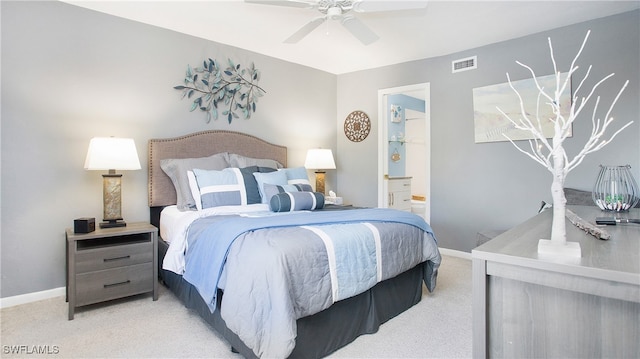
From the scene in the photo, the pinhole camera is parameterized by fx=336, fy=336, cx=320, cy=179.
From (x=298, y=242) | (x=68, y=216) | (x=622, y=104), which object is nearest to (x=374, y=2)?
(x=298, y=242)

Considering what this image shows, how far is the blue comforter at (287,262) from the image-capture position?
162 cm

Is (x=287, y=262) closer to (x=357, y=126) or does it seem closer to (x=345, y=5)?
(x=345, y=5)

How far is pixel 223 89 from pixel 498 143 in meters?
3.23

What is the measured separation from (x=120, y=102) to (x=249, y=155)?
1.42 metres

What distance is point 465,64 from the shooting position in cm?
Answer: 407

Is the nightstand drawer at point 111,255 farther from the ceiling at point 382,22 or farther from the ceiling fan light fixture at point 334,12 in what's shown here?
the ceiling fan light fixture at point 334,12

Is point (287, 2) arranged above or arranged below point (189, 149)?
above

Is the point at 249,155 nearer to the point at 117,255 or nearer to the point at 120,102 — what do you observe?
the point at 120,102

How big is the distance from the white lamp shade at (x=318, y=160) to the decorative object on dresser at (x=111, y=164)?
216cm

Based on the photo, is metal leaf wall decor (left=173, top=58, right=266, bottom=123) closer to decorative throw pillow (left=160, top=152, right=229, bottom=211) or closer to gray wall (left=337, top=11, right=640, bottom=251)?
decorative throw pillow (left=160, top=152, right=229, bottom=211)

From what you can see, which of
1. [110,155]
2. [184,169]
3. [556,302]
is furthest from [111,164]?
[556,302]

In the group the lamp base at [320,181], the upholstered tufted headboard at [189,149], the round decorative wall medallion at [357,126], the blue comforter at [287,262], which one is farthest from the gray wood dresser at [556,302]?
the round decorative wall medallion at [357,126]

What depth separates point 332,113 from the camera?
206 inches

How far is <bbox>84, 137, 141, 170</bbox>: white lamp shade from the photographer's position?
267cm
